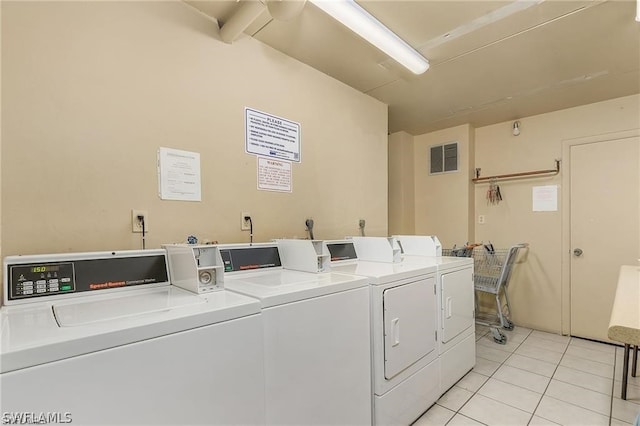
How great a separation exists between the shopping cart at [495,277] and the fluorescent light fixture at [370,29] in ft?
8.23

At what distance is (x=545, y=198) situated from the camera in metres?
3.64

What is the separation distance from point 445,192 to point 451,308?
2382mm

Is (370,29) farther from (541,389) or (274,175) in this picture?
(541,389)

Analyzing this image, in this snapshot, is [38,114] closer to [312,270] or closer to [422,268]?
[312,270]

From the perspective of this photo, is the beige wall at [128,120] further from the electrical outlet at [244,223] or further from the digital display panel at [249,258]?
the digital display panel at [249,258]

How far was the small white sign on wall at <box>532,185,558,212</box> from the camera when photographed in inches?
141

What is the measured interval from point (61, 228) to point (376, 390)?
5.88 feet

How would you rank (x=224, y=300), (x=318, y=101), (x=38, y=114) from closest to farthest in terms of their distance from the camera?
(x=224, y=300), (x=38, y=114), (x=318, y=101)

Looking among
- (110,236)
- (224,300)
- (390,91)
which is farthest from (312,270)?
(390,91)

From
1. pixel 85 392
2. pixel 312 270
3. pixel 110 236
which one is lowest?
pixel 85 392

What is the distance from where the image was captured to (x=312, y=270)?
1789mm

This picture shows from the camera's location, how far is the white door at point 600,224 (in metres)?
3.13

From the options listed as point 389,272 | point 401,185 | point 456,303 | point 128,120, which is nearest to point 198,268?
point 128,120

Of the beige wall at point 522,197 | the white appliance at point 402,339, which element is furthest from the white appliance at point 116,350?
the beige wall at point 522,197
